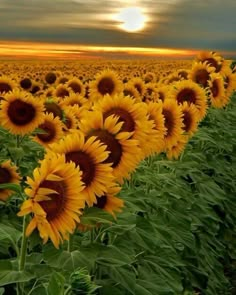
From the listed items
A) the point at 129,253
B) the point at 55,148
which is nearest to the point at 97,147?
the point at 55,148

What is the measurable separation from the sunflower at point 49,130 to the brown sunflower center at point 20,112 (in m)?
0.32

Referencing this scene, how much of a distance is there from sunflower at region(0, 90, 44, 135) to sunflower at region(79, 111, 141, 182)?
3.44 m

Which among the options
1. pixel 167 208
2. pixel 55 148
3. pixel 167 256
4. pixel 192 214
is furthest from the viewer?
pixel 192 214

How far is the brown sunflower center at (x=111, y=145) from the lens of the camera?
142 inches

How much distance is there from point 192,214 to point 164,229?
1920mm

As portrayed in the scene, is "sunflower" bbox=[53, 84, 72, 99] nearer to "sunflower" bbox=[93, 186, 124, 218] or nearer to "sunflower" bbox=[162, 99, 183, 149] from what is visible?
"sunflower" bbox=[162, 99, 183, 149]

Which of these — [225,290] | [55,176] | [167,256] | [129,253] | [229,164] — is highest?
[55,176]

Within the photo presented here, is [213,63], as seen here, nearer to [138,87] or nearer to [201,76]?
[201,76]

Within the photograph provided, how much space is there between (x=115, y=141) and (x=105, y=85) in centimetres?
683

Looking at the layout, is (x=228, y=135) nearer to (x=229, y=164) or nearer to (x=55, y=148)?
(x=229, y=164)

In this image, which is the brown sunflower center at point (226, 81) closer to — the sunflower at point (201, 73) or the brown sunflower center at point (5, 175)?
the sunflower at point (201, 73)

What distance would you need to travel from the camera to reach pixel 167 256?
480 cm

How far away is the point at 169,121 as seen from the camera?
235 inches

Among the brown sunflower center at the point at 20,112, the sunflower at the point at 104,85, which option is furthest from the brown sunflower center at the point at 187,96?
the sunflower at the point at 104,85
